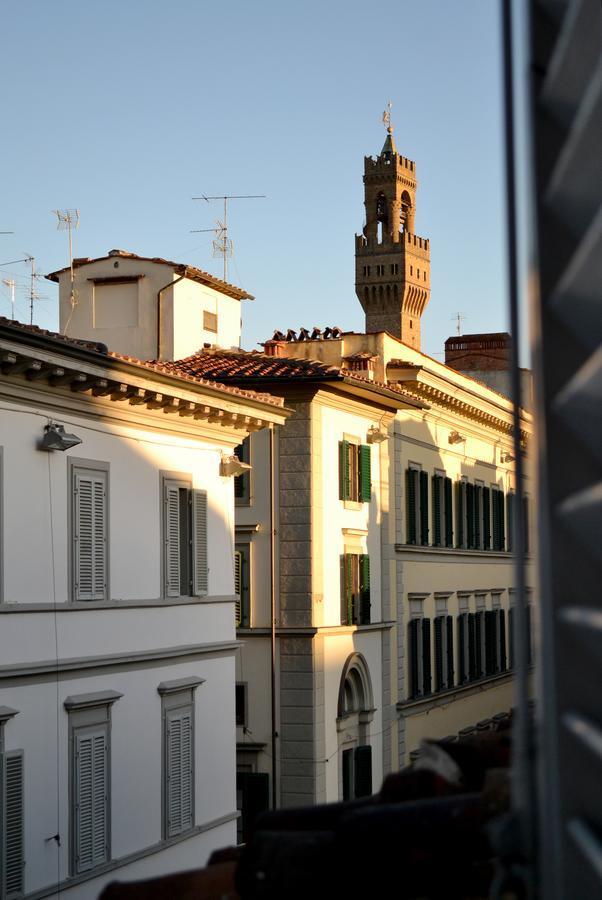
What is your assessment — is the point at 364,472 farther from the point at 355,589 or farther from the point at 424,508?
the point at 424,508

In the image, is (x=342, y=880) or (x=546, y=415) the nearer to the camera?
(x=546, y=415)

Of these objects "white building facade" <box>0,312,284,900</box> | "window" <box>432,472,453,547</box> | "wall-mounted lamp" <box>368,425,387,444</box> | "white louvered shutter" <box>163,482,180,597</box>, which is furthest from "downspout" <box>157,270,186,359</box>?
"white louvered shutter" <box>163,482,180,597</box>

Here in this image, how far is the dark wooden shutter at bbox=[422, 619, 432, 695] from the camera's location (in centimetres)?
3769

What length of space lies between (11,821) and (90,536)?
3949 millimetres

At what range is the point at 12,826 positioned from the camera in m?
18.0

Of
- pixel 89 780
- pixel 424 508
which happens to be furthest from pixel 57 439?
pixel 424 508

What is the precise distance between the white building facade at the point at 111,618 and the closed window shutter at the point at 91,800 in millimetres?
27

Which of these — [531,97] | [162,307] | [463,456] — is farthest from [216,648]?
[531,97]

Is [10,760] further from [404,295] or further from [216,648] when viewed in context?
[404,295]

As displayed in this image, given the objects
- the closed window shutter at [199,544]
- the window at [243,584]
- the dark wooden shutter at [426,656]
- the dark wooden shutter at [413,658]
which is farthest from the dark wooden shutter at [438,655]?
the closed window shutter at [199,544]

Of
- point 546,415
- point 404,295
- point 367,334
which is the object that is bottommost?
point 546,415

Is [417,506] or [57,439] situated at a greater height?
[57,439]

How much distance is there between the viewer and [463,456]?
139 ft

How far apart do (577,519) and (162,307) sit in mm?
34437
